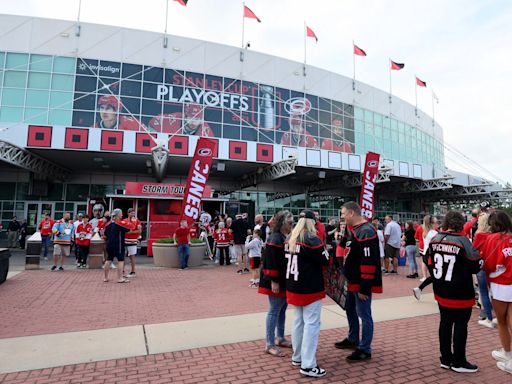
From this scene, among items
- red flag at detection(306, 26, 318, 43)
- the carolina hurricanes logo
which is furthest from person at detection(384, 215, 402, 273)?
red flag at detection(306, 26, 318, 43)

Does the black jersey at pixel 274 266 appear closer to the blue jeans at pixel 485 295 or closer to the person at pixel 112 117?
the blue jeans at pixel 485 295

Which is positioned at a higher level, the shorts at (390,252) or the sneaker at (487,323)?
the shorts at (390,252)

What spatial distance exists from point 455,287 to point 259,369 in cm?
231

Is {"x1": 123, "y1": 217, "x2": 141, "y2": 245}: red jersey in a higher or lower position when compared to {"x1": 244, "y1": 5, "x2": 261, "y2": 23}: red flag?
lower

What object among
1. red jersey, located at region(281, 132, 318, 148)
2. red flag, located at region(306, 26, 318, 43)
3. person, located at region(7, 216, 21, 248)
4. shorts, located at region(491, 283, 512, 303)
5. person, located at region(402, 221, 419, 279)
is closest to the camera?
shorts, located at region(491, 283, 512, 303)

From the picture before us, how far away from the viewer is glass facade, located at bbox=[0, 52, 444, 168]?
20328 mm

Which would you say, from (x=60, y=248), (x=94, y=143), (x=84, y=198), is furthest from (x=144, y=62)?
(x=60, y=248)

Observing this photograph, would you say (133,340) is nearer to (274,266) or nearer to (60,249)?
(274,266)

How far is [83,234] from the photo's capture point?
1055 centimetres

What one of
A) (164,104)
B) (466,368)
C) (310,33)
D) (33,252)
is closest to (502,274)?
(466,368)

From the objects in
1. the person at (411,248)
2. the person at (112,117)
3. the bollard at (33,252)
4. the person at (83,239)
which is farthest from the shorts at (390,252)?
the person at (112,117)

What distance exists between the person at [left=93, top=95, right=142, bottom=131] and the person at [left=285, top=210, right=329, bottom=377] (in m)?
20.6

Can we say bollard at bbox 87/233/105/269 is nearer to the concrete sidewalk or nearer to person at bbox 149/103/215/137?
the concrete sidewalk

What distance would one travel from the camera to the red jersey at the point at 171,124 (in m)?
22.2
